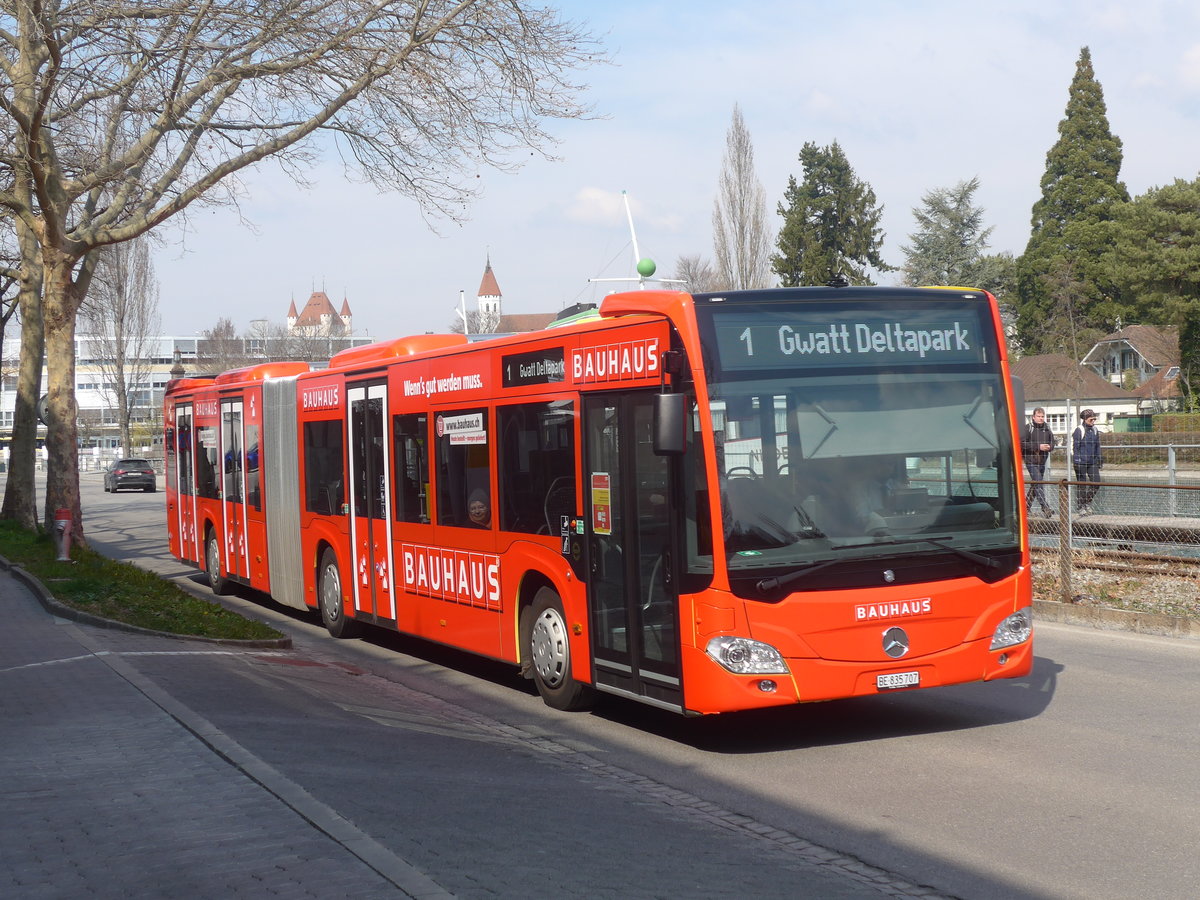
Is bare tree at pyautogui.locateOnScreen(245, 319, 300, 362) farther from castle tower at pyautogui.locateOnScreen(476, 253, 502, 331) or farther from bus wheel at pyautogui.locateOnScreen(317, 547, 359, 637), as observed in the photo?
castle tower at pyautogui.locateOnScreen(476, 253, 502, 331)

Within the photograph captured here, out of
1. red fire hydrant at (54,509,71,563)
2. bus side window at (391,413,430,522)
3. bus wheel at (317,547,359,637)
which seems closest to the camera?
bus side window at (391,413,430,522)

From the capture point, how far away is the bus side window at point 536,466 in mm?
9461

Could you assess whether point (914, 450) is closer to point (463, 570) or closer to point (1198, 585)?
point (463, 570)

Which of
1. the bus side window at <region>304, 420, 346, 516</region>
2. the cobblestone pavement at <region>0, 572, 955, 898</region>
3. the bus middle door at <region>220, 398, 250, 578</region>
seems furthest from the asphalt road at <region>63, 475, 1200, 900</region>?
the bus middle door at <region>220, 398, 250, 578</region>

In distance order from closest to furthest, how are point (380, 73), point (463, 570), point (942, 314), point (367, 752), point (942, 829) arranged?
point (942, 829) → point (367, 752) → point (942, 314) → point (463, 570) → point (380, 73)

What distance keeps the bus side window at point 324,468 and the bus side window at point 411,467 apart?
157 cm

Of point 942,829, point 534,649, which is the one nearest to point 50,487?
point 534,649

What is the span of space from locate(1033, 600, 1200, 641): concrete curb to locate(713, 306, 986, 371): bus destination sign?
5284 millimetres

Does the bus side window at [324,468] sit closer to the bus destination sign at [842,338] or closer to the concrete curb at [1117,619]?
the bus destination sign at [842,338]

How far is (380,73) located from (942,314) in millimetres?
10518

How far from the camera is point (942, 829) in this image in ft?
21.0

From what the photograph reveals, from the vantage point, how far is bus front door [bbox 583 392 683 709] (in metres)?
8.30

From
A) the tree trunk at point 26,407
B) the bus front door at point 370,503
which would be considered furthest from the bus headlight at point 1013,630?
the tree trunk at point 26,407

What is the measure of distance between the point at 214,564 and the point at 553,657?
10.8 m
